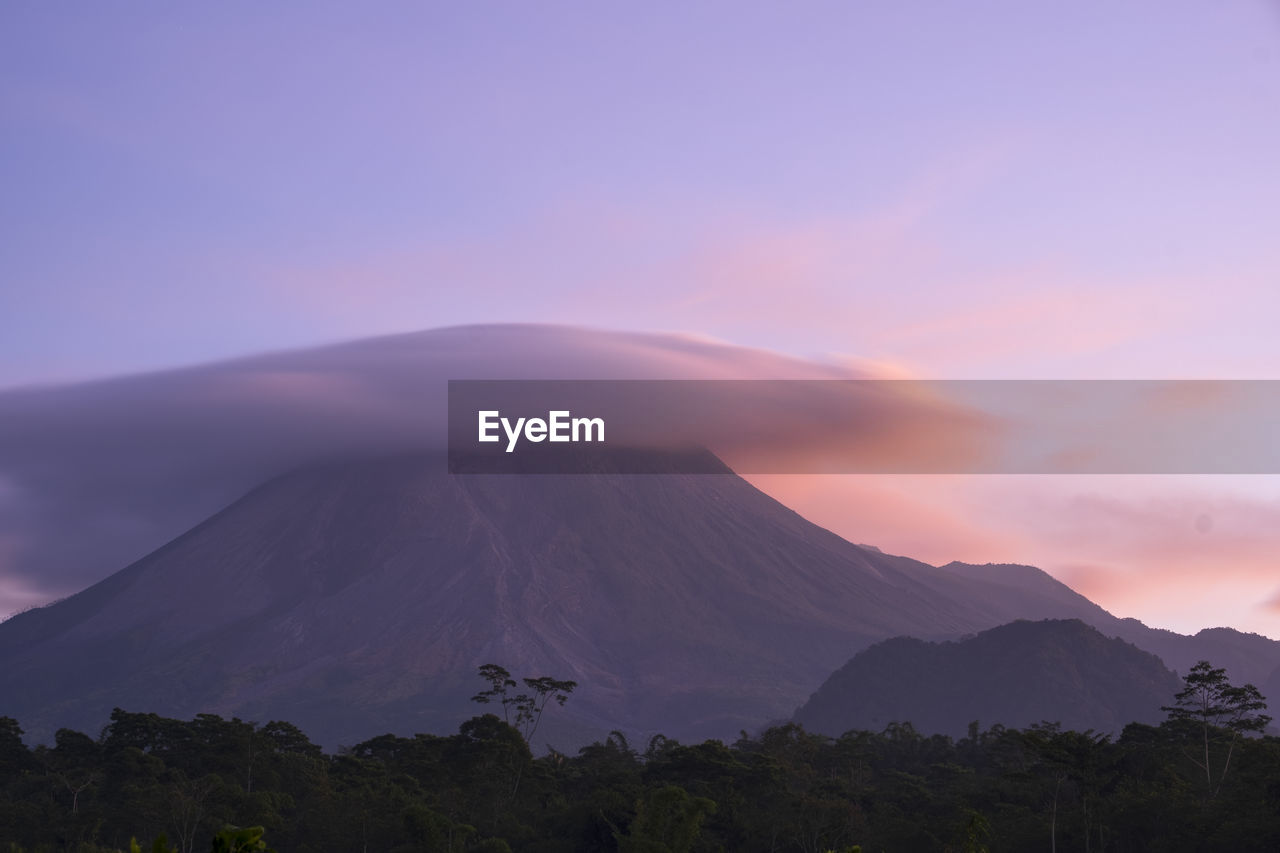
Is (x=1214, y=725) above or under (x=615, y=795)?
above

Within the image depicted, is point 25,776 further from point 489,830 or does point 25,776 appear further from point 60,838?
point 489,830

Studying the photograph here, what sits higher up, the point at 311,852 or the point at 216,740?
the point at 216,740

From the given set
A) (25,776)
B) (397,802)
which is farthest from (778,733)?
(25,776)

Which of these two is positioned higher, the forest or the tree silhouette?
the tree silhouette

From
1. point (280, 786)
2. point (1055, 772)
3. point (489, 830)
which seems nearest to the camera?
point (1055, 772)

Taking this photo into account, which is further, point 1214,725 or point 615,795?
point 1214,725

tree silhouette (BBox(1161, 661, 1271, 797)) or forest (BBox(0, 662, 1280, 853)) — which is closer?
forest (BBox(0, 662, 1280, 853))

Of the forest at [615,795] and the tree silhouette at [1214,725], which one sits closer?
the forest at [615,795]

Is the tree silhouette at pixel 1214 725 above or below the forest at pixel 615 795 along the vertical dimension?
above
